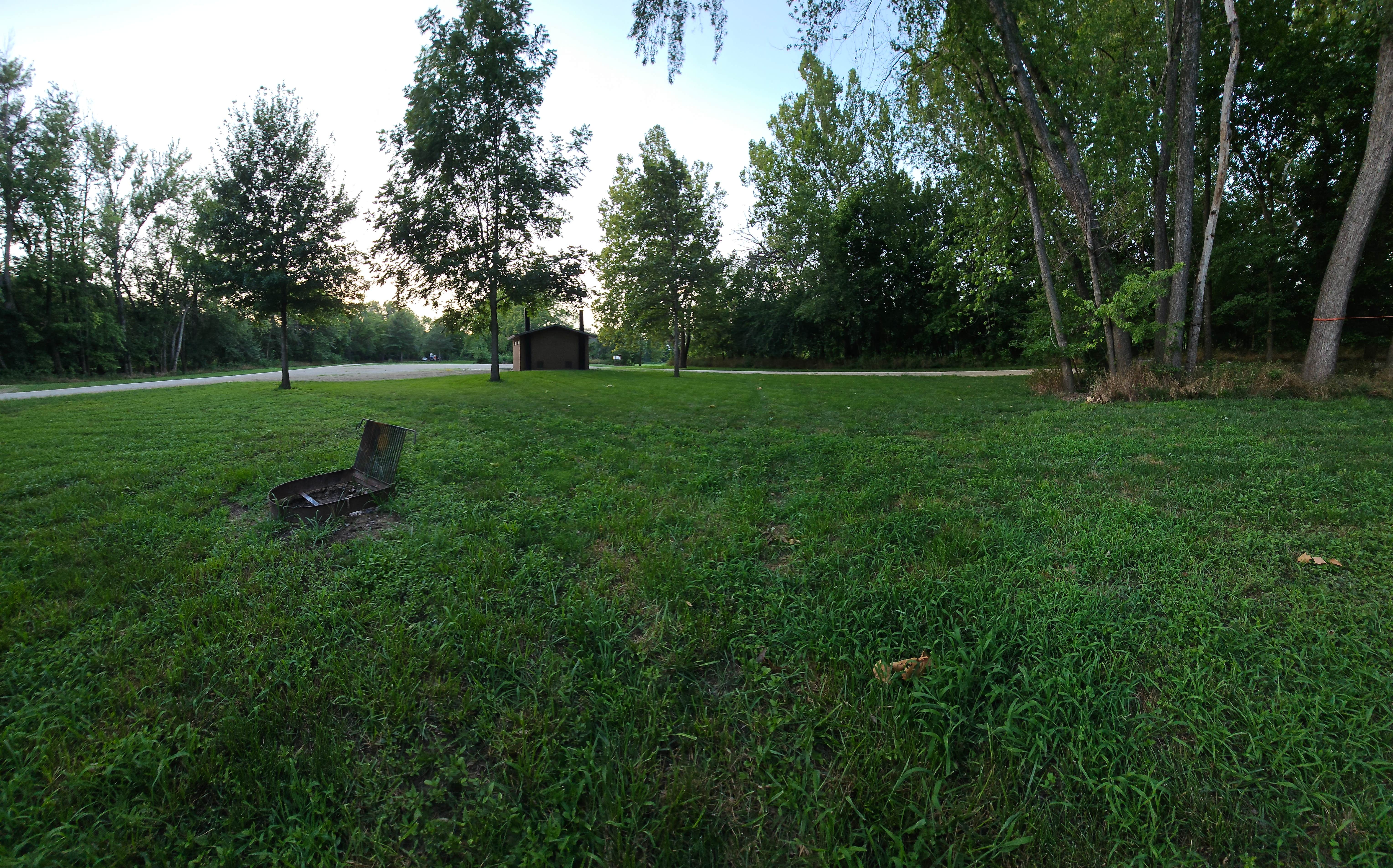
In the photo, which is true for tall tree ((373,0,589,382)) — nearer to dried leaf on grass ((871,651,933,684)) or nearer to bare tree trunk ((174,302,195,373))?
dried leaf on grass ((871,651,933,684))

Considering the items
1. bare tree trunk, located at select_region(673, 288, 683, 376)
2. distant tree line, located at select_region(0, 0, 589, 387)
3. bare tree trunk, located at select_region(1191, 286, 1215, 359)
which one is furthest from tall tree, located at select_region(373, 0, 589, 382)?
bare tree trunk, located at select_region(1191, 286, 1215, 359)

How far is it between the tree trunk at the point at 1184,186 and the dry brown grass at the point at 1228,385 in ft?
2.52

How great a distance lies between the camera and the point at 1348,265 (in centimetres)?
986

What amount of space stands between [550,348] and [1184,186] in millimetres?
29015

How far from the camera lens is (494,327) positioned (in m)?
20.1

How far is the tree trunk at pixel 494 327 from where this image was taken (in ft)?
65.6

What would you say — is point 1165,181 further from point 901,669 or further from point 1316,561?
point 901,669

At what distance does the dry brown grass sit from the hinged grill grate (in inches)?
460

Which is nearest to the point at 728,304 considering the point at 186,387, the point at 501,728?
the point at 186,387

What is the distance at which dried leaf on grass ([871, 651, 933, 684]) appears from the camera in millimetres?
2146

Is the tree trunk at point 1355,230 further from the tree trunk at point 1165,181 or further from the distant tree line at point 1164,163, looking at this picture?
the tree trunk at point 1165,181

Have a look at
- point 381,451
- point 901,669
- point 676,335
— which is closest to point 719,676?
point 901,669

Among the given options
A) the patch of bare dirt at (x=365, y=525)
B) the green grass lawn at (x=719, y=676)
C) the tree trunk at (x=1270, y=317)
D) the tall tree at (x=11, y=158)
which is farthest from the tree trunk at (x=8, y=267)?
the tree trunk at (x=1270, y=317)

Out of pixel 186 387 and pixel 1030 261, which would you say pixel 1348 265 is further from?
pixel 186 387
